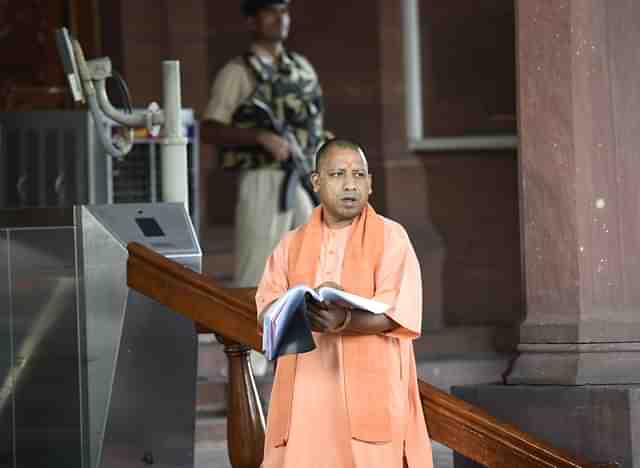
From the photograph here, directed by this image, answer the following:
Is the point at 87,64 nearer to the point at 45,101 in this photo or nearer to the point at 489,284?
the point at 45,101

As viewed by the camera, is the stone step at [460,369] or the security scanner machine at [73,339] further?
the stone step at [460,369]

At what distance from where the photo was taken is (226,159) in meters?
8.66

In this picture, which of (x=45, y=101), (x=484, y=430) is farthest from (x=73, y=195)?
(x=484, y=430)

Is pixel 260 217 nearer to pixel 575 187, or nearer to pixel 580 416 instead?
pixel 575 187

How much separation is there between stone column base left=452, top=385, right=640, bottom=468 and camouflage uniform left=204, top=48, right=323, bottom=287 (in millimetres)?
2725

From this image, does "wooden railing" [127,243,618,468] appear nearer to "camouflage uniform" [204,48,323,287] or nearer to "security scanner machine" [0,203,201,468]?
"security scanner machine" [0,203,201,468]

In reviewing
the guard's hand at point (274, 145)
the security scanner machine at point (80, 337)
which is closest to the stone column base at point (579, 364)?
the security scanner machine at point (80, 337)

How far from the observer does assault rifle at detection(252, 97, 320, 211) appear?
336 inches

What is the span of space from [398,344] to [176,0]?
5.71 metres

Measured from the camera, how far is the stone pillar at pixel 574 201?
602cm

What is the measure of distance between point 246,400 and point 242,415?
2.3 inches

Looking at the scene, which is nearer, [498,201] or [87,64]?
[87,64]

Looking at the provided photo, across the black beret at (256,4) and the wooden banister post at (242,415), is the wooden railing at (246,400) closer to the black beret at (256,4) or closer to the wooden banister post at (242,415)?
the wooden banister post at (242,415)

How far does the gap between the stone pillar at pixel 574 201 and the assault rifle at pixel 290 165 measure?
254 centimetres
